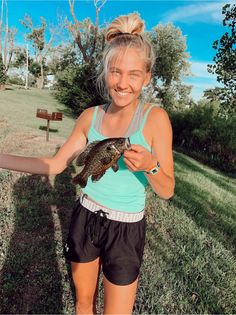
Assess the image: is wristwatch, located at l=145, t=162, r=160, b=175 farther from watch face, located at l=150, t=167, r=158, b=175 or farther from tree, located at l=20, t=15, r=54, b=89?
tree, located at l=20, t=15, r=54, b=89

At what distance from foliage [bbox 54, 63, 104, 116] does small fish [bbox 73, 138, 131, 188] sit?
26409mm

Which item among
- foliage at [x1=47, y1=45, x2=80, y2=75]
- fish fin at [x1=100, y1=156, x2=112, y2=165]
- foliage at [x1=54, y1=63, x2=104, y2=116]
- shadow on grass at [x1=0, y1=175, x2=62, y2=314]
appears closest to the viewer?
fish fin at [x1=100, y1=156, x2=112, y2=165]

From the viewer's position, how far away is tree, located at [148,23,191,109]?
40122 millimetres

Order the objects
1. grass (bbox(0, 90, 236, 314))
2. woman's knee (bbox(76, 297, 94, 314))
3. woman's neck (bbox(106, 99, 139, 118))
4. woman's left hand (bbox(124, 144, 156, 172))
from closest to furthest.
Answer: woman's left hand (bbox(124, 144, 156, 172)), woman's neck (bbox(106, 99, 139, 118)), woman's knee (bbox(76, 297, 94, 314)), grass (bbox(0, 90, 236, 314))

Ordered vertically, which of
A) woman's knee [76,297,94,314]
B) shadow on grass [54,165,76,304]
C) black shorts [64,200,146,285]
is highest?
black shorts [64,200,146,285]

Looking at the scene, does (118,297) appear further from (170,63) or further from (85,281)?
(170,63)

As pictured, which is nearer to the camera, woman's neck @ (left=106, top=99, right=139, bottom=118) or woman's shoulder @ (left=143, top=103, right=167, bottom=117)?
woman's shoulder @ (left=143, top=103, right=167, bottom=117)

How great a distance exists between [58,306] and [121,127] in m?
2.55

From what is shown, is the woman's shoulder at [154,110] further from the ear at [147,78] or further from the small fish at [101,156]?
the small fish at [101,156]

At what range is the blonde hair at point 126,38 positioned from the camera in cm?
221

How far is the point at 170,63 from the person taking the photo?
41.9 metres

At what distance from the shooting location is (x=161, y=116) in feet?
6.91

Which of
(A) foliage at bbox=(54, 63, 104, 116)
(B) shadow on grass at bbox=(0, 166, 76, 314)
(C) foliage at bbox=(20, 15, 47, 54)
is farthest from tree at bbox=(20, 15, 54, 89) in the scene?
(B) shadow on grass at bbox=(0, 166, 76, 314)

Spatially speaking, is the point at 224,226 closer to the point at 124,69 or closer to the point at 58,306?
the point at 58,306
